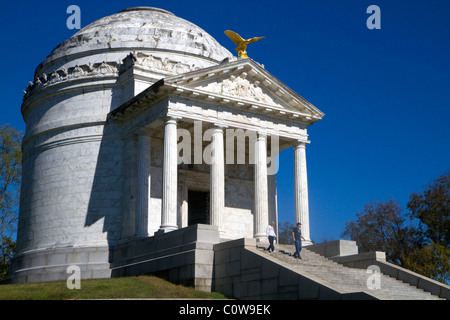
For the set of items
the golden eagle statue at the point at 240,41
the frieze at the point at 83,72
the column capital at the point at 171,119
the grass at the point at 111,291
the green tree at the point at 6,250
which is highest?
the golden eagle statue at the point at 240,41

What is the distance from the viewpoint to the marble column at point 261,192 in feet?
106

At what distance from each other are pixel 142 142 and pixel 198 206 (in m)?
6.32

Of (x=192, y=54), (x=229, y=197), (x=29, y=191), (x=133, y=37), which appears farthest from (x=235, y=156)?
(x=29, y=191)

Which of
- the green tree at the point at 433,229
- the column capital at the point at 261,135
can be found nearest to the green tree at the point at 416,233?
the green tree at the point at 433,229

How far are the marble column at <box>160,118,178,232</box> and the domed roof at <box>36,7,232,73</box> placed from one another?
7.88 m

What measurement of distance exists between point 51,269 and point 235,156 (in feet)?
41.9

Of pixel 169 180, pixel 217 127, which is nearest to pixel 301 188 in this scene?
pixel 217 127

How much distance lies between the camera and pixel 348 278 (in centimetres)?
2553

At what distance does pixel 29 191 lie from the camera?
37.4 m

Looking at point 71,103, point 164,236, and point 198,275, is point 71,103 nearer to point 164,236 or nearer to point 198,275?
point 164,236

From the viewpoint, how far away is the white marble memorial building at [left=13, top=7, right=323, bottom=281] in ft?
106

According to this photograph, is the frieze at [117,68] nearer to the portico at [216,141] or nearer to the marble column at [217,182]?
the portico at [216,141]

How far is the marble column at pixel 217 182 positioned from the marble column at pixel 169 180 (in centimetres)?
203

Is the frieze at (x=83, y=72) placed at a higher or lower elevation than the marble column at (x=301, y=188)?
higher
